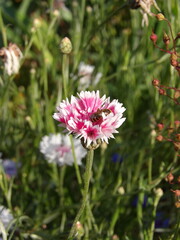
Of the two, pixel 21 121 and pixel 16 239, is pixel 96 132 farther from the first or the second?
Answer: pixel 21 121

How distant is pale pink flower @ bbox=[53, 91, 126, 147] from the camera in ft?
1.87

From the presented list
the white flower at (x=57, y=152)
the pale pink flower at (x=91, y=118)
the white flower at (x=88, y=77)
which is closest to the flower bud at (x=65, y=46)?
the pale pink flower at (x=91, y=118)

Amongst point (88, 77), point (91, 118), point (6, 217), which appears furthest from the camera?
point (88, 77)

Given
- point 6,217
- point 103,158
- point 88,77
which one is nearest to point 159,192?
point 103,158

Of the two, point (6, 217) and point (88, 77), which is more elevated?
point (88, 77)

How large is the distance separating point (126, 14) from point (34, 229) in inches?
46.6

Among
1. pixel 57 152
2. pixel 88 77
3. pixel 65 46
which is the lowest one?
pixel 57 152

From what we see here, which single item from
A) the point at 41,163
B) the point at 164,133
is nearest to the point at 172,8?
the point at 164,133

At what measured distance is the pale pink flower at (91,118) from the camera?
1.87 ft

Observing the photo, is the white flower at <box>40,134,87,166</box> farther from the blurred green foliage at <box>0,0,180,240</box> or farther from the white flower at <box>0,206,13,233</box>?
the white flower at <box>0,206,13,233</box>

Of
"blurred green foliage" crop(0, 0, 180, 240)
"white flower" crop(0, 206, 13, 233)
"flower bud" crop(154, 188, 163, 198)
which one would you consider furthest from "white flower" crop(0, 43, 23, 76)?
"flower bud" crop(154, 188, 163, 198)

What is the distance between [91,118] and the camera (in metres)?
0.58

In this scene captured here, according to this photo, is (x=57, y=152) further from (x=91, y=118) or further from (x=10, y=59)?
(x=91, y=118)

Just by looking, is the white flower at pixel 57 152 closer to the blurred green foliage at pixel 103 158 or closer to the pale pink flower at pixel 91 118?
the blurred green foliage at pixel 103 158
